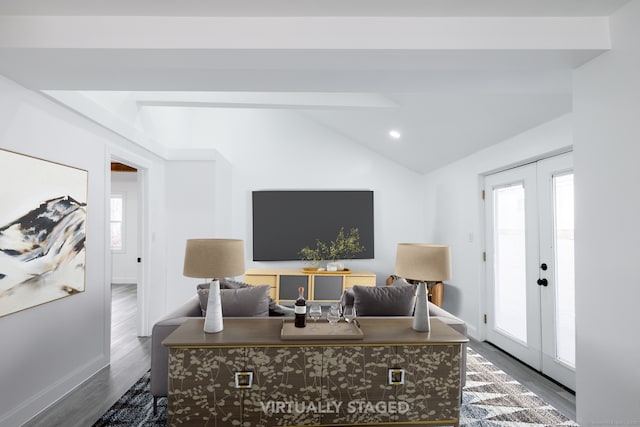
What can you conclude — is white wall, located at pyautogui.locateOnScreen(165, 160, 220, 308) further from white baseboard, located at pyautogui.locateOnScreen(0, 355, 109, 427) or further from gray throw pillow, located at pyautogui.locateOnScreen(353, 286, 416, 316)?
gray throw pillow, located at pyautogui.locateOnScreen(353, 286, 416, 316)

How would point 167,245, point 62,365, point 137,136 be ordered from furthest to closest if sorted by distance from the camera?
point 167,245 < point 137,136 < point 62,365

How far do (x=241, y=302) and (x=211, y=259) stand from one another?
1.80 feet

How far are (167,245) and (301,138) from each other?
2.74 m

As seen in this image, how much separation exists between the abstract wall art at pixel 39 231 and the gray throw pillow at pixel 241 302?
1.10 metres

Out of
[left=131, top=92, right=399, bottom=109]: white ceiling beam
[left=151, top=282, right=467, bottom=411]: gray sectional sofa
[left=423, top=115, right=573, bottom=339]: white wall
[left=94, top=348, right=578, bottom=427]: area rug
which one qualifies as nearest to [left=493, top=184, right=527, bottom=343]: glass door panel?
[left=423, top=115, right=573, bottom=339]: white wall

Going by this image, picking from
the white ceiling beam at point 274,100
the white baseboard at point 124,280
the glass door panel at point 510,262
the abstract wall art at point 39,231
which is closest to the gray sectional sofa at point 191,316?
the abstract wall art at point 39,231

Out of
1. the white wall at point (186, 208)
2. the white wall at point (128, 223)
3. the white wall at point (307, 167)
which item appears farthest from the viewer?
the white wall at point (128, 223)

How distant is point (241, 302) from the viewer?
2.60 meters

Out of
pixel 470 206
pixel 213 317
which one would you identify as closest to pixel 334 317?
pixel 213 317

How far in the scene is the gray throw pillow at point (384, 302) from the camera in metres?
2.70

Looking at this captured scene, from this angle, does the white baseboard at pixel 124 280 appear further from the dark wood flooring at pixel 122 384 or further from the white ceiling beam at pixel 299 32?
the white ceiling beam at pixel 299 32

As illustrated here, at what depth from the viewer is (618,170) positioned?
5.94 feet

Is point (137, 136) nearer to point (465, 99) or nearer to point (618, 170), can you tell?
point (465, 99)

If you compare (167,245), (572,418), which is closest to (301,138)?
(167,245)
